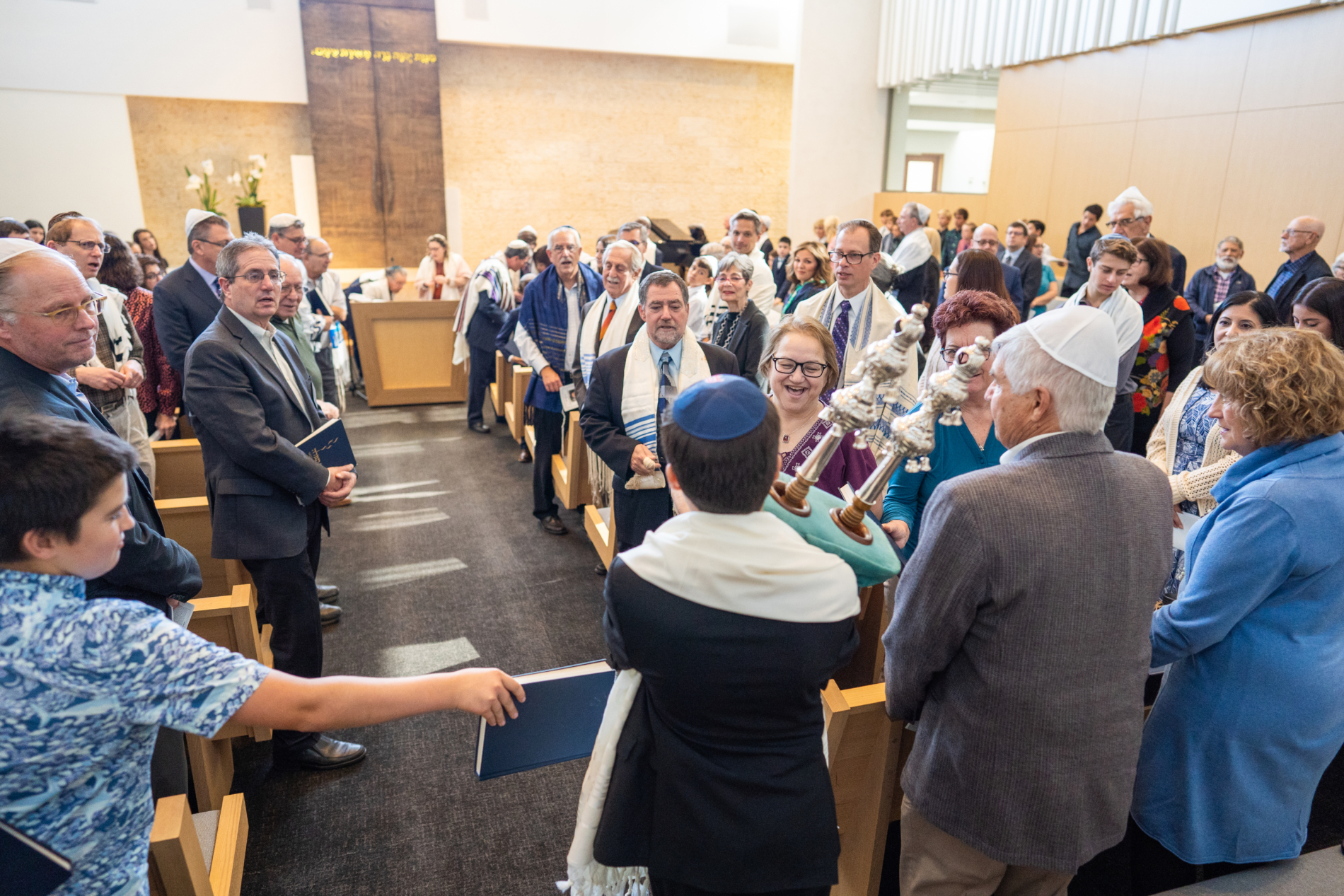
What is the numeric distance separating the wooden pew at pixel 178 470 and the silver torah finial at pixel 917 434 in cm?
290

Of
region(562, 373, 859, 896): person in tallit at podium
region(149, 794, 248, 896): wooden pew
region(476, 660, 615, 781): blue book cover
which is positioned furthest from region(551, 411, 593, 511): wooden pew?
region(562, 373, 859, 896): person in tallit at podium

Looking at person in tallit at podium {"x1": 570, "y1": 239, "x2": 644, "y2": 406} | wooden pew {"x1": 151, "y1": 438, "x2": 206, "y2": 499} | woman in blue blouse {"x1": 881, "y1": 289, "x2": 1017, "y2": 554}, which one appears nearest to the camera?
woman in blue blouse {"x1": 881, "y1": 289, "x2": 1017, "y2": 554}

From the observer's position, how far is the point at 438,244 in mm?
7629

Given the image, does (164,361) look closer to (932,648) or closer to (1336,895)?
(932,648)

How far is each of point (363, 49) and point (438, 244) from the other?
175 inches

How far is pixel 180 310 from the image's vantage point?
10.5 feet

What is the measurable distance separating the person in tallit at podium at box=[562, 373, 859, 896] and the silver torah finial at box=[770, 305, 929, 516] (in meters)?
0.11

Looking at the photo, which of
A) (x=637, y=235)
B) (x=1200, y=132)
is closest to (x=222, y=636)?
(x=637, y=235)

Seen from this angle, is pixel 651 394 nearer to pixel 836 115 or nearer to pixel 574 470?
pixel 574 470

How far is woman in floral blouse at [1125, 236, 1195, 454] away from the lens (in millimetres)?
3643

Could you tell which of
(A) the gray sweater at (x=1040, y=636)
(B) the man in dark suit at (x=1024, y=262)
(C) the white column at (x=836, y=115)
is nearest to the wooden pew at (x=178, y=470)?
(A) the gray sweater at (x=1040, y=636)

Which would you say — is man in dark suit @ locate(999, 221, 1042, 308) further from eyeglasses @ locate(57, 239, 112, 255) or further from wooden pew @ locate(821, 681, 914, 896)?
eyeglasses @ locate(57, 239, 112, 255)

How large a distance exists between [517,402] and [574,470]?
5.05ft

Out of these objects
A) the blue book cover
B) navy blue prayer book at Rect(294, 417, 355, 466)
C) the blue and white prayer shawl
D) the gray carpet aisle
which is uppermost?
the blue and white prayer shawl
